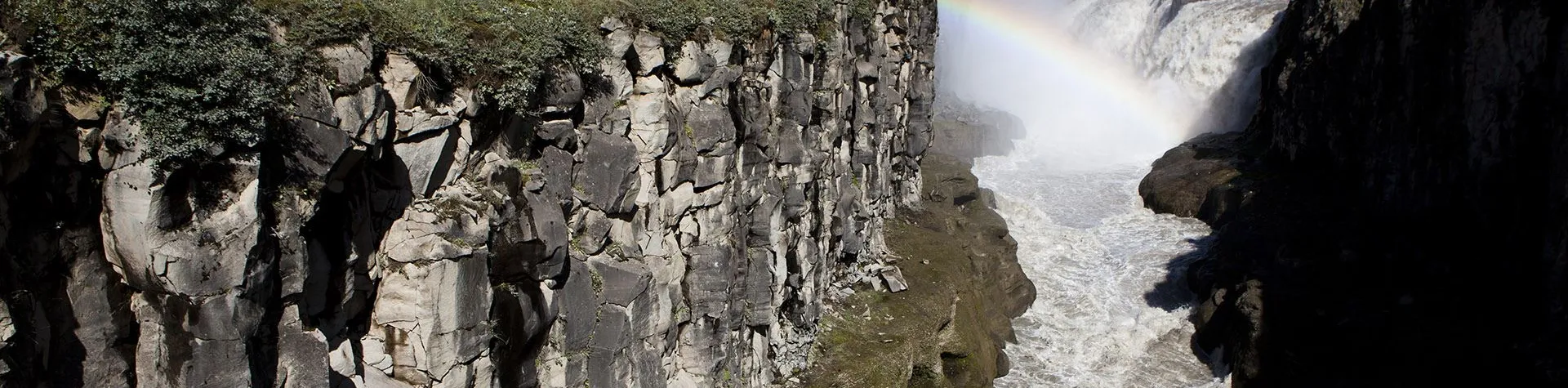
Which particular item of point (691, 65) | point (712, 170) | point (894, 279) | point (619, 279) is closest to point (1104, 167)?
point (894, 279)

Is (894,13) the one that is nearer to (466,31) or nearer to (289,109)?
(466,31)

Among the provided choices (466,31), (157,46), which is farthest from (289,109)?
(466,31)

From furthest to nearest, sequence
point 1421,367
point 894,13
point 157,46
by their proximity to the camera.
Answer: point 894,13, point 1421,367, point 157,46

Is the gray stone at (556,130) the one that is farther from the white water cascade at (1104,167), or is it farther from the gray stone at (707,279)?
the white water cascade at (1104,167)

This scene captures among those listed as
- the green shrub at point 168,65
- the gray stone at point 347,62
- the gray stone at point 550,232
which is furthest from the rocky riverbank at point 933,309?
the green shrub at point 168,65

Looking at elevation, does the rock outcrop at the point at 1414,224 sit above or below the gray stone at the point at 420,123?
Answer: below

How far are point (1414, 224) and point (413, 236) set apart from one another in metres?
32.2

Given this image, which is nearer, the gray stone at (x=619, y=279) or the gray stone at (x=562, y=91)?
the gray stone at (x=562, y=91)

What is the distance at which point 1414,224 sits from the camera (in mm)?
31484

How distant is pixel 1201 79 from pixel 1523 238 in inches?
1297

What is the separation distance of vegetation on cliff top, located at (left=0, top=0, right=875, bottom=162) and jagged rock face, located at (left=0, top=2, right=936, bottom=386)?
0.22 m

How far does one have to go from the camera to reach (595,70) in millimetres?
13641

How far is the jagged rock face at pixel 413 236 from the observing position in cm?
788

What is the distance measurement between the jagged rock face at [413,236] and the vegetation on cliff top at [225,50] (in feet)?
0.73
